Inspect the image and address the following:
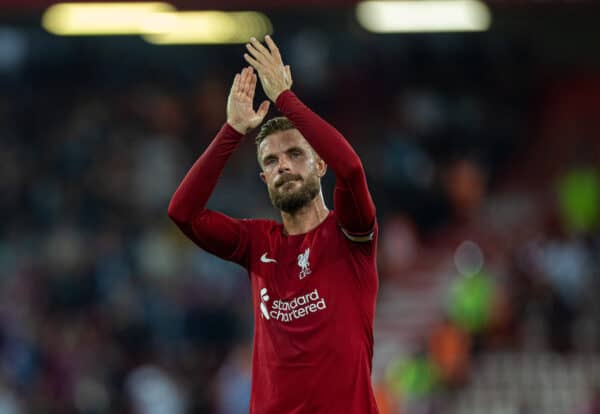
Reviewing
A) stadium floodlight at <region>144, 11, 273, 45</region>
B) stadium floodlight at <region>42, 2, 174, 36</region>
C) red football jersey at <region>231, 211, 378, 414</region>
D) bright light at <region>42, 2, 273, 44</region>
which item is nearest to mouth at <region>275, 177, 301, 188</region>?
red football jersey at <region>231, 211, 378, 414</region>

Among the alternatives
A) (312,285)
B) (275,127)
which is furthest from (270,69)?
(312,285)

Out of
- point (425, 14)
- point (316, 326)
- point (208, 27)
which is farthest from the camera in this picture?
point (208, 27)

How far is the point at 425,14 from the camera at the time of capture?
12.3m

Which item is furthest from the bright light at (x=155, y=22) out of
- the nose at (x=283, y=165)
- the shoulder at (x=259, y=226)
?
the nose at (x=283, y=165)

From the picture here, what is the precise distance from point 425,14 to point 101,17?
322 centimetres

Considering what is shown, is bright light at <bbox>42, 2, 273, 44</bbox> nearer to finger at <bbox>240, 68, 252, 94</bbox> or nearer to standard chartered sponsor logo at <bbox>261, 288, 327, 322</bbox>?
finger at <bbox>240, 68, 252, 94</bbox>

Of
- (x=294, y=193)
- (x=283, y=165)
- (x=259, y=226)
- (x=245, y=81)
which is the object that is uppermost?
(x=245, y=81)

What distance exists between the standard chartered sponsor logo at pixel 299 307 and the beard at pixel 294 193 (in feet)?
1.20

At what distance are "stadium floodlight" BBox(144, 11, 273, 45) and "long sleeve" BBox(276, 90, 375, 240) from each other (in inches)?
312

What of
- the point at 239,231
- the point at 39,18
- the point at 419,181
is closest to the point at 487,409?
the point at 419,181

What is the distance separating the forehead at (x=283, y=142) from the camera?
16.5 feet

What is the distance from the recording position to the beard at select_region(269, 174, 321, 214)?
16.3 feet

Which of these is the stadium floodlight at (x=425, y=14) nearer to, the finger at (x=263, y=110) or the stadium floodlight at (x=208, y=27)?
the stadium floodlight at (x=208, y=27)

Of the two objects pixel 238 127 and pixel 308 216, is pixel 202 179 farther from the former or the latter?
pixel 308 216
